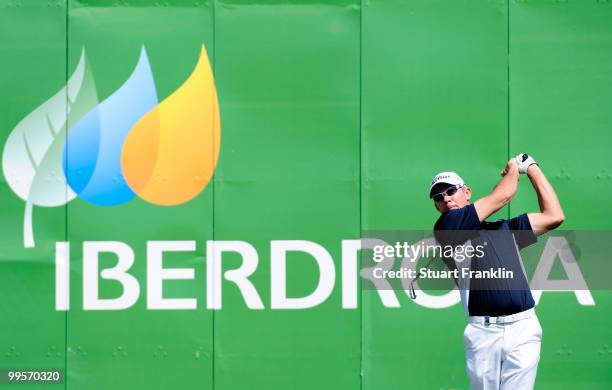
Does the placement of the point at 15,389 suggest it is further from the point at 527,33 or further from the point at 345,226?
the point at 527,33

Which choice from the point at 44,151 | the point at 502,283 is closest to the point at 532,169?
the point at 502,283

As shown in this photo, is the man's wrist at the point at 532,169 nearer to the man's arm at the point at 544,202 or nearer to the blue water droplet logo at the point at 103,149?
the man's arm at the point at 544,202

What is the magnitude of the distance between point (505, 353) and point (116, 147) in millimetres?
2322

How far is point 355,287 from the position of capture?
4.46m

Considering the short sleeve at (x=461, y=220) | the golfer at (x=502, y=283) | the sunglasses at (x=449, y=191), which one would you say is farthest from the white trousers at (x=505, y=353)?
the sunglasses at (x=449, y=191)

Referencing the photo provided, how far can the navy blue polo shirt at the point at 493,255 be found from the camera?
12.0 ft

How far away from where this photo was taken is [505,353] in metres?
3.68

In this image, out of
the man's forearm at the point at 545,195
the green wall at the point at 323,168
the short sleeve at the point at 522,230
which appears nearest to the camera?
the man's forearm at the point at 545,195

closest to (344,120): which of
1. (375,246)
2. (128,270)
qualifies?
(375,246)

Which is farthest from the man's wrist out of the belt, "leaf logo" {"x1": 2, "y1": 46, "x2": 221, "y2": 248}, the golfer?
"leaf logo" {"x1": 2, "y1": 46, "x2": 221, "y2": 248}

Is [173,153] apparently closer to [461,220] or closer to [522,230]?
[461,220]

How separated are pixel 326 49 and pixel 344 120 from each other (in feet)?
1.34

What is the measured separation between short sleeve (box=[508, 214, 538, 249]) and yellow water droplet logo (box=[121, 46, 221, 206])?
65.8 inches

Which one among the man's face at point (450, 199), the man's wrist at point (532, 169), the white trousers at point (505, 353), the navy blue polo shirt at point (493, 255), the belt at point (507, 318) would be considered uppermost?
the man's wrist at point (532, 169)
